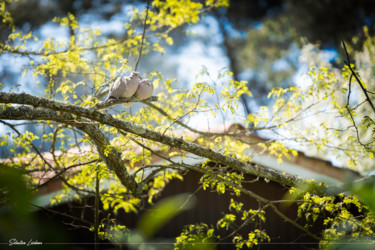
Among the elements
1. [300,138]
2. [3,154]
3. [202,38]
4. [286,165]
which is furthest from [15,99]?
[202,38]

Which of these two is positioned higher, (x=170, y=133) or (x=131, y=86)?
(x=131, y=86)

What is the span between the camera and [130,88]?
2.50 meters

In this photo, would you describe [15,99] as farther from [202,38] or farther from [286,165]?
[202,38]

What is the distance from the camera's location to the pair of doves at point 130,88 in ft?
8.22

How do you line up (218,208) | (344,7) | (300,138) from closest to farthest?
(344,7), (300,138), (218,208)

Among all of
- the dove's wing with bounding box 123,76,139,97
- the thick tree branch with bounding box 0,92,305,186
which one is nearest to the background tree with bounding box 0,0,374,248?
the thick tree branch with bounding box 0,92,305,186

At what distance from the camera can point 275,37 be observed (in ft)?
22.1

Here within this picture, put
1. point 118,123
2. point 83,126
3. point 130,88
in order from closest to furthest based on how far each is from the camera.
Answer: point 118,123, point 83,126, point 130,88

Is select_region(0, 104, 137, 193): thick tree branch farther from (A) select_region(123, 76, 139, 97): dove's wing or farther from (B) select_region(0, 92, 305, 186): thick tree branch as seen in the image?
(A) select_region(123, 76, 139, 97): dove's wing

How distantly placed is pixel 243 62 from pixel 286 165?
4632 mm

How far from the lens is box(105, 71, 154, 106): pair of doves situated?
8.22 ft

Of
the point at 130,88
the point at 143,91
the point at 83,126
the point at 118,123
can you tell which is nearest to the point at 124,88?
the point at 130,88

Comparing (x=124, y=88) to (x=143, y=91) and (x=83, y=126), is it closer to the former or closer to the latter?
(x=143, y=91)

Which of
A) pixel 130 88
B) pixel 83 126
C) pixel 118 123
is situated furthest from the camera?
pixel 130 88
